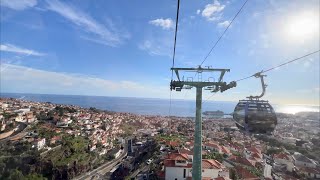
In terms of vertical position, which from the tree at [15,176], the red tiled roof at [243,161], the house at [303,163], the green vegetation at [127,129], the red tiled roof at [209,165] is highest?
the red tiled roof at [209,165]

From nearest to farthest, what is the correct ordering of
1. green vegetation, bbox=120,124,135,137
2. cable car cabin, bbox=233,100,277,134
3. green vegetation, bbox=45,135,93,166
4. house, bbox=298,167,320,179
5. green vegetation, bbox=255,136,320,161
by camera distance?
cable car cabin, bbox=233,100,277,134 < house, bbox=298,167,320,179 < green vegetation, bbox=45,135,93,166 < green vegetation, bbox=255,136,320,161 < green vegetation, bbox=120,124,135,137

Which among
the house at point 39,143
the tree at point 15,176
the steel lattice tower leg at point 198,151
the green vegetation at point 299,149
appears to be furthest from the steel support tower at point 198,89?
the green vegetation at point 299,149

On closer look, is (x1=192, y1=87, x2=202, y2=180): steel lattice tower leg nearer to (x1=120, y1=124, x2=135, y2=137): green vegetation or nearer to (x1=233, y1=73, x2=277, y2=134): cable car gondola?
(x1=233, y1=73, x2=277, y2=134): cable car gondola

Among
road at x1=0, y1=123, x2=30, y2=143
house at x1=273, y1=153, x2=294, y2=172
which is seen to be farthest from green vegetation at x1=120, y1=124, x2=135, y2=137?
house at x1=273, y1=153, x2=294, y2=172

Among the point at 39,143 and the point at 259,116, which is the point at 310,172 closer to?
the point at 259,116

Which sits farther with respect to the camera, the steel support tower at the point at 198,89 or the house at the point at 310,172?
the house at the point at 310,172

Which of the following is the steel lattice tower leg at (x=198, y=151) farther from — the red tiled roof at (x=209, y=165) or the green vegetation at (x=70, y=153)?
the green vegetation at (x=70, y=153)

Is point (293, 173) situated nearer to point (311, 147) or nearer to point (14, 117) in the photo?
point (311, 147)

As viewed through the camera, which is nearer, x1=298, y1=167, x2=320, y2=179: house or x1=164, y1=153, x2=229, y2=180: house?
x1=164, y1=153, x2=229, y2=180: house

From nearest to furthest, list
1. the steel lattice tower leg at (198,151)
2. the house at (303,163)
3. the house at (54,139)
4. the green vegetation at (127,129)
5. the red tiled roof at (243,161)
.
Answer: the steel lattice tower leg at (198,151), the red tiled roof at (243,161), the house at (303,163), the house at (54,139), the green vegetation at (127,129)
